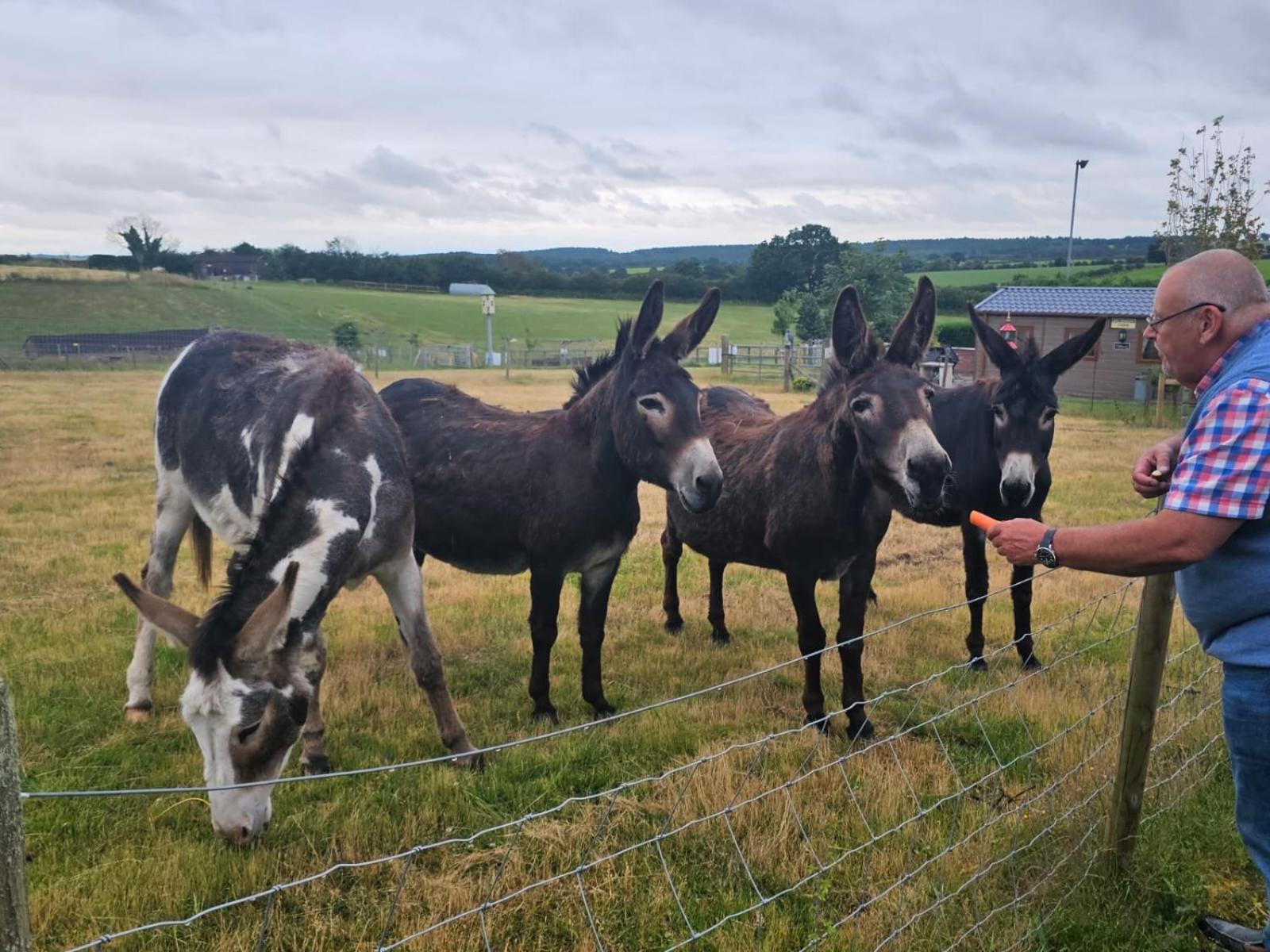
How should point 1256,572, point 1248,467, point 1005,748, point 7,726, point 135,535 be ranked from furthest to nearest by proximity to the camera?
point 135,535 < point 1005,748 < point 1256,572 < point 1248,467 < point 7,726

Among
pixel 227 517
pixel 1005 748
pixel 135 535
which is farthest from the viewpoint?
pixel 135 535

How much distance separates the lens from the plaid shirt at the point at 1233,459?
7.17ft

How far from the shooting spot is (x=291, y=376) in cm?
516

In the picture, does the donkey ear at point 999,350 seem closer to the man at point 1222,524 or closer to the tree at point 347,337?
the man at point 1222,524

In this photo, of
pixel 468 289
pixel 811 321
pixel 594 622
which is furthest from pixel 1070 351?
pixel 468 289

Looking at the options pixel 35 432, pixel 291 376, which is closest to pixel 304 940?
pixel 291 376

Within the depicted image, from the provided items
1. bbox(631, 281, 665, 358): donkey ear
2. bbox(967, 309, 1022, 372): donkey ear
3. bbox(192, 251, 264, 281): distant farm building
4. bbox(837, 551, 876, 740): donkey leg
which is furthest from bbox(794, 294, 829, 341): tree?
bbox(192, 251, 264, 281): distant farm building

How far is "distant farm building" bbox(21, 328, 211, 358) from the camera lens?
42000 mm

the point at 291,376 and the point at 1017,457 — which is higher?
the point at 291,376

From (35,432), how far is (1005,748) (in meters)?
19.3

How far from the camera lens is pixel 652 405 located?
15.9 ft

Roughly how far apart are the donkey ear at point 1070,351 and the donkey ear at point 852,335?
5.67 ft

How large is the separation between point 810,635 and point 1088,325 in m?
29.1

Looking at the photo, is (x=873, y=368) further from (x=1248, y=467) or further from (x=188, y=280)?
(x=188, y=280)
